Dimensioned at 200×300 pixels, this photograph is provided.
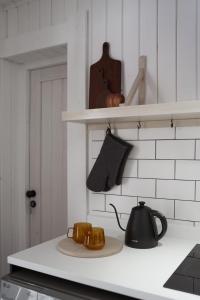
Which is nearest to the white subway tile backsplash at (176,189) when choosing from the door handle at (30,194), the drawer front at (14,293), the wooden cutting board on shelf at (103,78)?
the wooden cutting board on shelf at (103,78)

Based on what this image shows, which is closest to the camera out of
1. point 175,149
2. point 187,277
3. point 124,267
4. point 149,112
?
→ point 187,277

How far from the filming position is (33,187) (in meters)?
2.42

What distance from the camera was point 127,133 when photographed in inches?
69.2

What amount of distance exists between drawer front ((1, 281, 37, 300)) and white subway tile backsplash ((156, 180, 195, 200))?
0.80 m

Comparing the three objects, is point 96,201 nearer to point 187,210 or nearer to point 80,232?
point 80,232

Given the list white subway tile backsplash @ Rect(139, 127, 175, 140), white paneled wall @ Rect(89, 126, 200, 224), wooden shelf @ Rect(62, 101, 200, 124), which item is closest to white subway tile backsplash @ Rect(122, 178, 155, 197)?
white paneled wall @ Rect(89, 126, 200, 224)

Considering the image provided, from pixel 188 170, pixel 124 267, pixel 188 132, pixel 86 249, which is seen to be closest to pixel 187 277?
pixel 124 267

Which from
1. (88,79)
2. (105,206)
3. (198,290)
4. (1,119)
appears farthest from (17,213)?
(198,290)

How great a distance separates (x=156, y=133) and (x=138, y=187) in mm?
309

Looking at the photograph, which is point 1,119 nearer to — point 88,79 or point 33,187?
point 33,187

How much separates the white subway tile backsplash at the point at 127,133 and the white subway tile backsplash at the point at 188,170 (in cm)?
28

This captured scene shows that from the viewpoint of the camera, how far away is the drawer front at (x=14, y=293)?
123 cm

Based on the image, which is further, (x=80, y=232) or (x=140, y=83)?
(x=140, y=83)

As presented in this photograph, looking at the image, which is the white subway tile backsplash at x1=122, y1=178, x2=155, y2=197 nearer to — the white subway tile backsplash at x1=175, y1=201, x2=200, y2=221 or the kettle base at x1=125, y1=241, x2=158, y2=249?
the white subway tile backsplash at x1=175, y1=201, x2=200, y2=221
